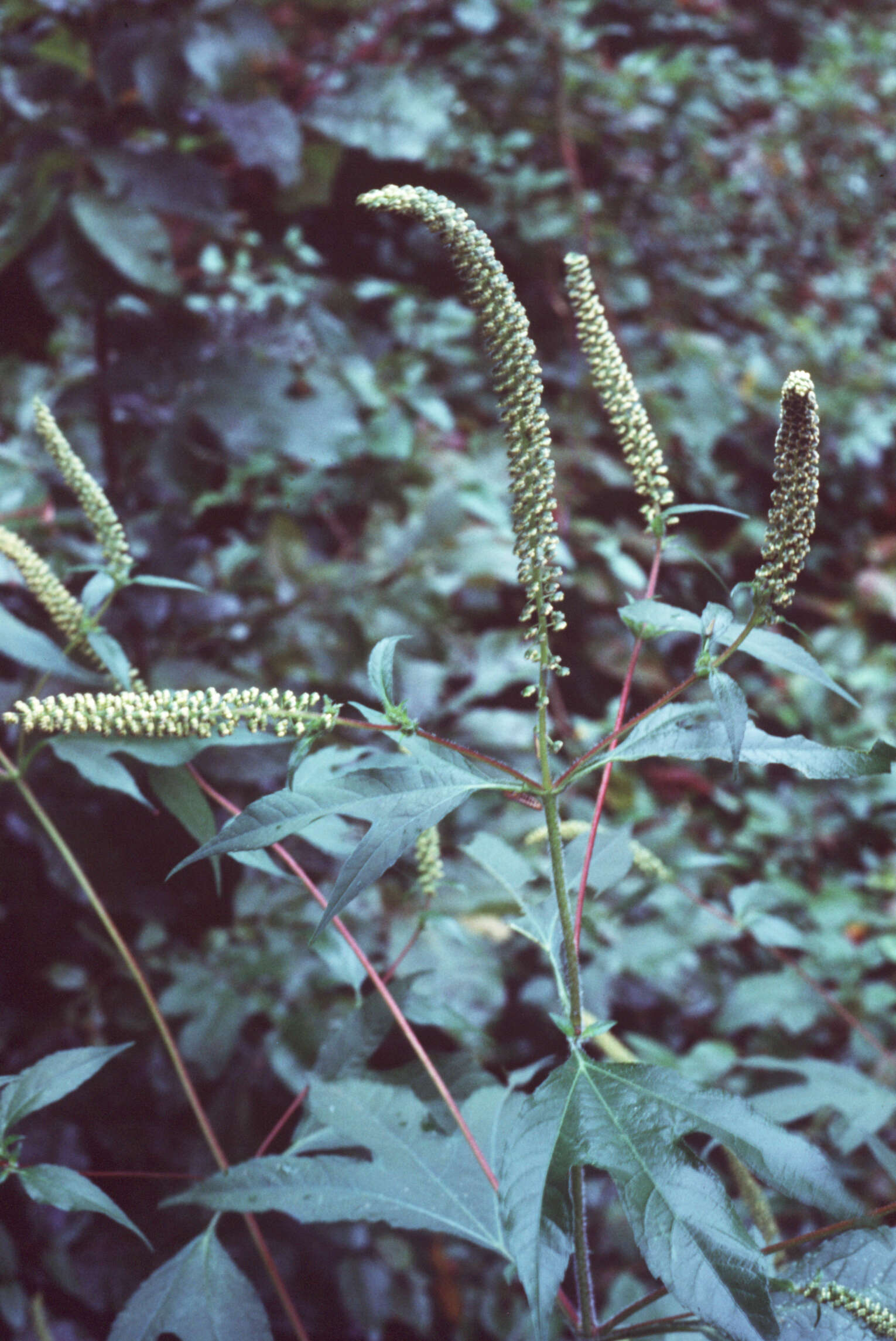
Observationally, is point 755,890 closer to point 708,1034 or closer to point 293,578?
point 708,1034

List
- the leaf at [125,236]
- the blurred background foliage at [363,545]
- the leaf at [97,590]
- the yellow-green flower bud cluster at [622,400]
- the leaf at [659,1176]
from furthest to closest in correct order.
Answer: the leaf at [125,236] < the blurred background foliage at [363,545] < the leaf at [97,590] < the yellow-green flower bud cluster at [622,400] < the leaf at [659,1176]

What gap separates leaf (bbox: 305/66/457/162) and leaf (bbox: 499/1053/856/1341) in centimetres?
250

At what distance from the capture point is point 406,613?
2193mm

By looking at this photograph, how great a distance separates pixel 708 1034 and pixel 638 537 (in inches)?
59.9

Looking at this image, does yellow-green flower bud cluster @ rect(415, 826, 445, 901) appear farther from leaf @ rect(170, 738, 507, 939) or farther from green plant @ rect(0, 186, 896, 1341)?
leaf @ rect(170, 738, 507, 939)

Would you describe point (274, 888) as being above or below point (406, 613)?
below

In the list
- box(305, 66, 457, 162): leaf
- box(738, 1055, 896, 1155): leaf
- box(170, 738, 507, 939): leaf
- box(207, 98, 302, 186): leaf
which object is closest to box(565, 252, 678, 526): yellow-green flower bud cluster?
box(170, 738, 507, 939): leaf

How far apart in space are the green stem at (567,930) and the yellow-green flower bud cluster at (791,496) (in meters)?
0.19

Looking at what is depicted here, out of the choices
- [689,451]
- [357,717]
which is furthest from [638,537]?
[357,717]

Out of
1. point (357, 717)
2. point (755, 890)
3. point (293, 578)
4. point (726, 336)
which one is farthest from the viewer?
point (726, 336)

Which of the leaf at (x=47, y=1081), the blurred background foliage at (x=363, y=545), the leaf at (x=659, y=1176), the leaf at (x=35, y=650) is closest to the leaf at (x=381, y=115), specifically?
the blurred background foliage at (x=363, y=545)

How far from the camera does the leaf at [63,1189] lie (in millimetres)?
857

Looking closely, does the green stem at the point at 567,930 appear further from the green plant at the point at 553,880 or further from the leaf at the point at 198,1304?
the leaf at the point at 198,1304

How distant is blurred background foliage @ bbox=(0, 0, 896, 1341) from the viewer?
Result: 5.31ft
